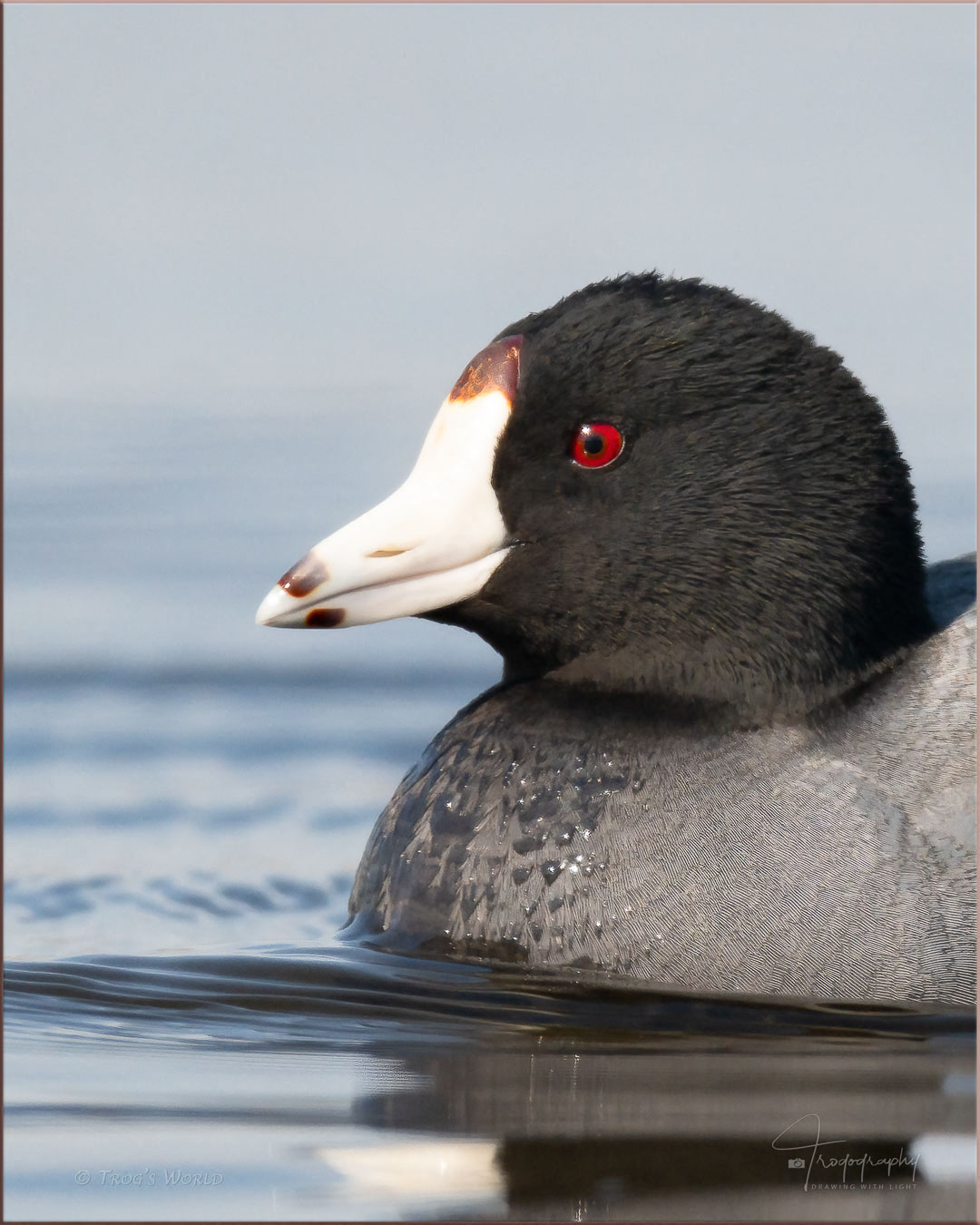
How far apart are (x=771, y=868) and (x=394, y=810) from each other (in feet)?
3.82

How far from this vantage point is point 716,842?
204 inches

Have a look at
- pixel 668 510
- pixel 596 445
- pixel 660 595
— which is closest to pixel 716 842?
pixel 660 595

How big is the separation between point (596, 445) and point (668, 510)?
22cm

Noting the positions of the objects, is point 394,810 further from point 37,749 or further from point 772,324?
point 37,749

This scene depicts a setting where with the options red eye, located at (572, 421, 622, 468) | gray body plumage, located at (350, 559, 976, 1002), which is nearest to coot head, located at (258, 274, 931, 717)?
red eye, located at (572, 421, 622, 468)

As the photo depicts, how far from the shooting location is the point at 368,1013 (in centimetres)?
522

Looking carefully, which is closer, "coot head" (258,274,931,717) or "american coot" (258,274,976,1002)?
"american coot" (258,274,976,1002)

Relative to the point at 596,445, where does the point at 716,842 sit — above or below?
below

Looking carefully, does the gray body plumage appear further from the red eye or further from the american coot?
the red eye

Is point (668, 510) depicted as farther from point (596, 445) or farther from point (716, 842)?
point (716, 842)

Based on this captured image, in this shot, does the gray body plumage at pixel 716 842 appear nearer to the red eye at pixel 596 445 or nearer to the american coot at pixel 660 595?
the american coot at pixel 660 595

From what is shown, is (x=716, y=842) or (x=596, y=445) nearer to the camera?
(x=716, y=842)

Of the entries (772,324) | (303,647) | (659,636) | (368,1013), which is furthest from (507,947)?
(303,647)

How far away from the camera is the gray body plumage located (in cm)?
501
